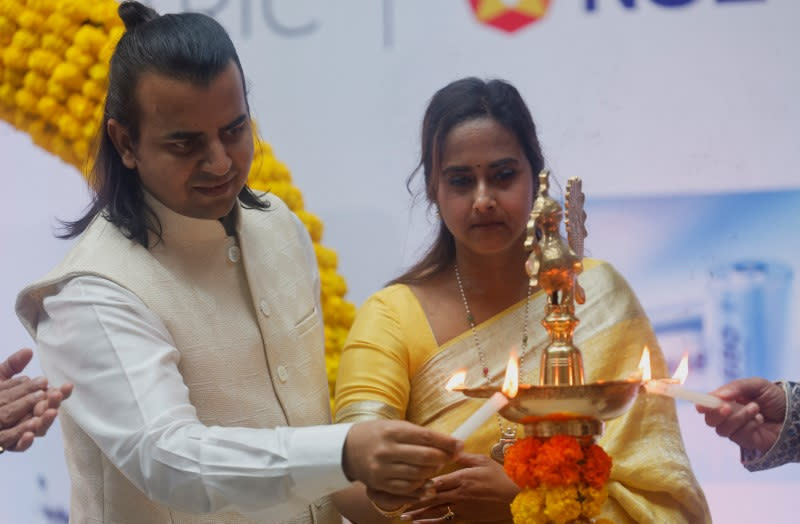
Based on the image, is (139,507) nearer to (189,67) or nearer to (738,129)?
(189,67)

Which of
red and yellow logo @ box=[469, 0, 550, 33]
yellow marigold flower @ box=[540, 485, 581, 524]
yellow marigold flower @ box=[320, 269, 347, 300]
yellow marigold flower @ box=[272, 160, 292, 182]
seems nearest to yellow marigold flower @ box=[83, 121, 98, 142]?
yellow marigold flower @ box=[272, 160, 292, 182]

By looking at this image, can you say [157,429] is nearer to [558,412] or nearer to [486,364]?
[558,412]

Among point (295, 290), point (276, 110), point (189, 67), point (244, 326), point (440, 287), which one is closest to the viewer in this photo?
point (189, 67)

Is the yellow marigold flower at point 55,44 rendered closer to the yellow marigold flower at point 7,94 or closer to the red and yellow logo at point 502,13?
the yellow marigold flower at point 7,94

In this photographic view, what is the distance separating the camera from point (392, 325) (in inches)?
117

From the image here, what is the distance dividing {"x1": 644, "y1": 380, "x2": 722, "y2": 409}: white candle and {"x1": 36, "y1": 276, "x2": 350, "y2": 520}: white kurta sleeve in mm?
542

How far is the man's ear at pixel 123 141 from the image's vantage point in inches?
99.5

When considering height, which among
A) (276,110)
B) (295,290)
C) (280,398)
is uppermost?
(276,110)

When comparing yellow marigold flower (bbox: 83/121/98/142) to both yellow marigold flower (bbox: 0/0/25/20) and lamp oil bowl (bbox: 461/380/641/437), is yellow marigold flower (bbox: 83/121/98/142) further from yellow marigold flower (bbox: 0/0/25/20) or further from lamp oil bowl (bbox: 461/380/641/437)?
lamp oil bowl (bbox: 461/380/641/437)

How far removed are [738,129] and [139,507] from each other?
2.53 metres

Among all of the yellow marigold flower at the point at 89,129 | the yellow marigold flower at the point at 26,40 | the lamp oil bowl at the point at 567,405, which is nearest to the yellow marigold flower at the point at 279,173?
the yellow marigold flower at the point at 89,129

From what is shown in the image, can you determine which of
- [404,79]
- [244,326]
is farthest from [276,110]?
[244,326]

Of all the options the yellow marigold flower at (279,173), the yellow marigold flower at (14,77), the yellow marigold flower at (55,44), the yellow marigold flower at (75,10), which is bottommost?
the yellow marigold flower at (279,173)

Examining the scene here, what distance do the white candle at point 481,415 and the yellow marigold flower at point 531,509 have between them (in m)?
0.18
